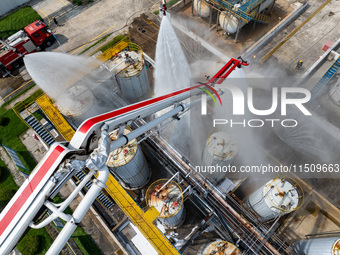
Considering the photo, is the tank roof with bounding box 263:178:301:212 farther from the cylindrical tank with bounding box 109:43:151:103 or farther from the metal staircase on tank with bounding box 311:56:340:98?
the metal staircase on tank with bounding box 311:56:340:98

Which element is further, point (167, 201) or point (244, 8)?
point (244, 8)

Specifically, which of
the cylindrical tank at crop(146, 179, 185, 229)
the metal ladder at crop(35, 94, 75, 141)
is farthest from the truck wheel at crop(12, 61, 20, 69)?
the cylindrical tank at crop(146, 179, 185, 229)

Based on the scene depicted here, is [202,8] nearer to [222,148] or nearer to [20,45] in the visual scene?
[222,148]

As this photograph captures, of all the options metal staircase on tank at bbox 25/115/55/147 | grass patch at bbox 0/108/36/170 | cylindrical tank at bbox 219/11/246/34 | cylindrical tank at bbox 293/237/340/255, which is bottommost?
grass patch at bbox 0/108/36/170

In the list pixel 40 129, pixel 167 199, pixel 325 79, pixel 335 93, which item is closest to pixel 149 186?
pixel 167 199

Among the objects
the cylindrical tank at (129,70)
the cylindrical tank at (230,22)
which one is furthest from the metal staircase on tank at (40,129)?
the cylindrical tank at (230,22)

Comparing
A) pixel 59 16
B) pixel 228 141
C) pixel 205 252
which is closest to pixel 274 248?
pixel 205 252

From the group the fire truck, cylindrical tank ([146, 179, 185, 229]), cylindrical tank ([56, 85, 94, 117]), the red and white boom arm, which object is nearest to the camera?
the red and white boom arm

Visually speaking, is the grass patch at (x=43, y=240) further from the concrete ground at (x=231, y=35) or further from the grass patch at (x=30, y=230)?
the concrete ground at (x=231, y=35)
